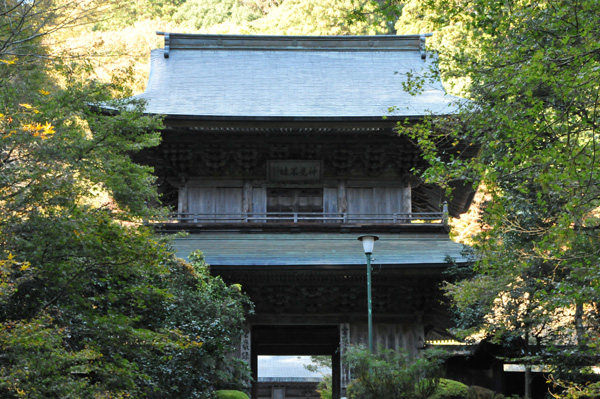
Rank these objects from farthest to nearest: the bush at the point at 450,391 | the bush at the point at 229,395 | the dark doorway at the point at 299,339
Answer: the dark doorway at the point at 299,339 < the bush at the point at 229,395 < the bush at the point at 450,391

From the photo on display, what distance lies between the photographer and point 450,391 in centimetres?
1248

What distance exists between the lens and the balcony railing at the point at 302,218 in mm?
17562

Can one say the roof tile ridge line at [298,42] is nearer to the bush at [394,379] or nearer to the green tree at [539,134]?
the green tree at [539,134]

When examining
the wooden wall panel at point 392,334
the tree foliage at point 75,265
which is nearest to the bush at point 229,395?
the tree foliage at point 75,265

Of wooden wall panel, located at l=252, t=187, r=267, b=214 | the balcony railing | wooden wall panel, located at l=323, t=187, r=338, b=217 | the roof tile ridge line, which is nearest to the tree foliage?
the balcony railing

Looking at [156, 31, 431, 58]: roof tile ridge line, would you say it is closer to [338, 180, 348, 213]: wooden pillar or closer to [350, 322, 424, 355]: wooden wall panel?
[338, 180, 348, 213]: wooden pillar

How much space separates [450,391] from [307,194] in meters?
7.32

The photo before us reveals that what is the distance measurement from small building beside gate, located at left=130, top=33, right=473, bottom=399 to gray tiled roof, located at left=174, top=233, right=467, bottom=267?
0.15 ft

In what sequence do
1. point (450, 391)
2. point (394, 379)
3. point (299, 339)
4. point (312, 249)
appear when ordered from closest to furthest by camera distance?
point (394, 379) → point (450, 391) → point (312, 249) → point (299, 339)

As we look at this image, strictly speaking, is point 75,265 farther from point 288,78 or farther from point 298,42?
point 298,42

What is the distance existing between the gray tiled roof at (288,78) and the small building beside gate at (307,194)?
3.0 inches

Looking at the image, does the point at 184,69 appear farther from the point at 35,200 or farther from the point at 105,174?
the point at 35,200

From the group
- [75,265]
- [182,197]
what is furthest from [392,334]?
[75,265]

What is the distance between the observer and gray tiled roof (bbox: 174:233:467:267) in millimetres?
15430
